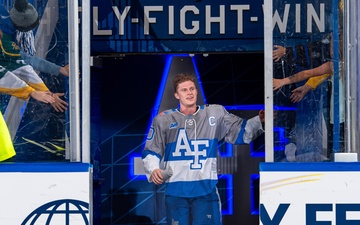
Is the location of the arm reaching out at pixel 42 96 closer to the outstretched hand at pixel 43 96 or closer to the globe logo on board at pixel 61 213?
the outstretched hand at pixel 43 96

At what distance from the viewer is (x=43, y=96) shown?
22.2 feet

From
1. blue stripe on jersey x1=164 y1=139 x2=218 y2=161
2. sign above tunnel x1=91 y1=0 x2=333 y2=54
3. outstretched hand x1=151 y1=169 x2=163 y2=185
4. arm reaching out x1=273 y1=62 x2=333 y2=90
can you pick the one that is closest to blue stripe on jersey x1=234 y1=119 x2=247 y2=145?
blue stripe on jersey x1=164 y1=139 x2=218 y2=161

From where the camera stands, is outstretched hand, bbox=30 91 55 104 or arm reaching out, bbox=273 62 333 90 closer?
arm reaching out, bbox=273 62 333 90

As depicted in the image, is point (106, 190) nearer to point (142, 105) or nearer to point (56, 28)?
point (142, 105)

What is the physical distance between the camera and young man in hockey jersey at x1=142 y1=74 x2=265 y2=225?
7.88 meters

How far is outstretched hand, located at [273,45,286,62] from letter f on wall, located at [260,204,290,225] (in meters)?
1.12

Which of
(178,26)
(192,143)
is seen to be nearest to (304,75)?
(192,143)

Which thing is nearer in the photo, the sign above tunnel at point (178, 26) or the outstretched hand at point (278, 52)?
the outstretched hand at point (278, 52)

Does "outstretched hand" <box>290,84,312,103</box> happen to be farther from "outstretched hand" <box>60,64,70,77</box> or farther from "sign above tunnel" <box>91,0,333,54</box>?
"sign above tunnel" <box>91,0,333,54</box>

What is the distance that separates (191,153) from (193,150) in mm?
33

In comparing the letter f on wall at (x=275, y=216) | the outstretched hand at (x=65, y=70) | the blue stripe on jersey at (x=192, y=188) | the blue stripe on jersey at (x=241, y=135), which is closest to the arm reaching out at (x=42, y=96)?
the outstretched hand at (x=65, y=70)

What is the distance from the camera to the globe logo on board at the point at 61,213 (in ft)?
21.3

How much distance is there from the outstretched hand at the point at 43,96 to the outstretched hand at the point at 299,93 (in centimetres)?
185

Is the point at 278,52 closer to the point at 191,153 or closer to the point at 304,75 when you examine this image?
the point at 304,75
